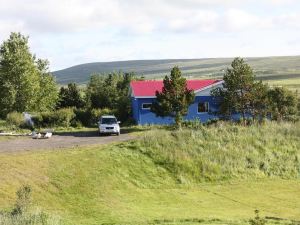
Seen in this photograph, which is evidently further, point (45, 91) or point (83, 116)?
point (45, 91)

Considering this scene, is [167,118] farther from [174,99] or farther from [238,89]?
[238,89]

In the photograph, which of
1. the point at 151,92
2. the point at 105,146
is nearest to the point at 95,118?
the point at 151,92

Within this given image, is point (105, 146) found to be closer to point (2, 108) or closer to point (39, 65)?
point (2, 108)

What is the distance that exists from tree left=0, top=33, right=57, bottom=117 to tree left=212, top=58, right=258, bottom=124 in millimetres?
21826

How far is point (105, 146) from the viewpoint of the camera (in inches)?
1407

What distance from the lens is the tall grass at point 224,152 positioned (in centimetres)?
3453

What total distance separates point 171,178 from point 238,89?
17.3m

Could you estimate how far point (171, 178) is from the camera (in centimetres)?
3291

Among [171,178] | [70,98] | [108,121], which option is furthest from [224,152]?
[70,98]

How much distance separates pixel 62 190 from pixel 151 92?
29764 millimetres

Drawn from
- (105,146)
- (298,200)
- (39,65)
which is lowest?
(298,200)

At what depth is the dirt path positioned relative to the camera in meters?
35.8

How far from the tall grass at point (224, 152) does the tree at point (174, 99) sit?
615cm

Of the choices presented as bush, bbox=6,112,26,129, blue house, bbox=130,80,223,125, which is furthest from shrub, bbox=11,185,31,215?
blue house, bbox=130,80,223,125
